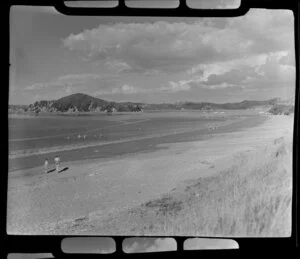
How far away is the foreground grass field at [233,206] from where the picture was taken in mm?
1295

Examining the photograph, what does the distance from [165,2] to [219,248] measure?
87 centimetres

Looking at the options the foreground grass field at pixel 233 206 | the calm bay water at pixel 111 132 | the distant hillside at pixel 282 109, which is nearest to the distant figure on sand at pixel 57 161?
the calm bay water at pixel 111 132

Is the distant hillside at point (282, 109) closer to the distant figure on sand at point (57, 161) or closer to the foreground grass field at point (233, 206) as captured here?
the foreground grass field at point (233, 206)

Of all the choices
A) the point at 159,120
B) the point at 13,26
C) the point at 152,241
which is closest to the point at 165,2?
the point at 159,120

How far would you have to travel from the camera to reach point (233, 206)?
51.8 inches

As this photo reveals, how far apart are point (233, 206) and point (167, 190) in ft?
0.80

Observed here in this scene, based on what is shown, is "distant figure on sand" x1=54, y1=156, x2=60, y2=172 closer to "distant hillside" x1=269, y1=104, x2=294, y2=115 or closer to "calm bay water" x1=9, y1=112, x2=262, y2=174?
"calm bay water" x1=9, y1=112, x2=262, y2=174

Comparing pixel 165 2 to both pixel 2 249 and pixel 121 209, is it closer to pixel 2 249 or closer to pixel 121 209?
pixel 121 209

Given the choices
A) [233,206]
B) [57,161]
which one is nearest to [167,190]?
[233,206]

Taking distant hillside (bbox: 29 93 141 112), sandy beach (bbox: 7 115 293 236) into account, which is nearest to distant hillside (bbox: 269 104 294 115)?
sandy beach (bbox: 7 115 293 236)

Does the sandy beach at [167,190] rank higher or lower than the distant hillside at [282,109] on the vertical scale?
lower

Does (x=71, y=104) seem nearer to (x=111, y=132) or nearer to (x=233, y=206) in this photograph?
(x=111, y=132)

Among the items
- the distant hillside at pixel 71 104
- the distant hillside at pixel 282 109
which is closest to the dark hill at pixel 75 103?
the distant hillside at pixel 71 104

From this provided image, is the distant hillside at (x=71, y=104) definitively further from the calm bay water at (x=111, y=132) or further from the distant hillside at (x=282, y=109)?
the distant hillside at (x=282, y=109)
